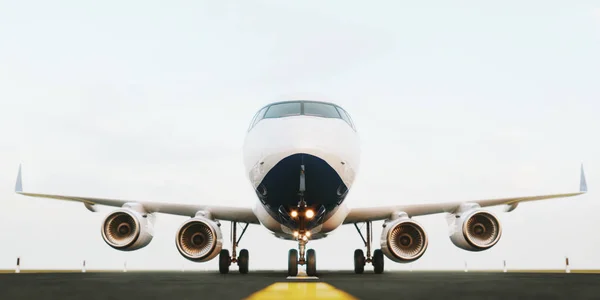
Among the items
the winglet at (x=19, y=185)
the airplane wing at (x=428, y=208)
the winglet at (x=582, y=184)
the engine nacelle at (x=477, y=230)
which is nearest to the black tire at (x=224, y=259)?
the airplane wing at (x=428, y=208)

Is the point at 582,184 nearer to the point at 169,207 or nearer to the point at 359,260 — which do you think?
the point at 359,260

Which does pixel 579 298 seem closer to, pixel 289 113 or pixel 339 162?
pixel 339 162

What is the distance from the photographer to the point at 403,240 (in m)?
16.5

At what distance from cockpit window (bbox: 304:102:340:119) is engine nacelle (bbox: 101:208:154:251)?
704cm

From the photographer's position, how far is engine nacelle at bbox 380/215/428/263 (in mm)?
16062

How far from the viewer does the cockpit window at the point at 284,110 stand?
12.3 metres

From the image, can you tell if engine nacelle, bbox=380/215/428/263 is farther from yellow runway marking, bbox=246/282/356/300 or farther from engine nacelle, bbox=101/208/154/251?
yellow runway marking, bbox=246/282/356/300

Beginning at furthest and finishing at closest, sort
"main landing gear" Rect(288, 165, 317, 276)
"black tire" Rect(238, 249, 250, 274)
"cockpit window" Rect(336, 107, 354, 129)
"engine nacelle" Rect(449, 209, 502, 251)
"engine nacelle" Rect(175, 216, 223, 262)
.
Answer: "black tire" Rect(238, 249, 250, 274) → "engine nacelle" Rect(175, 216, 223, 262) → "engine nacelle" Rect(449, 209, 502, 251) → "cockpit window" Rect(336, 107, 354, 129) → "main landing gear" Rect(288, 165, 317, 276)

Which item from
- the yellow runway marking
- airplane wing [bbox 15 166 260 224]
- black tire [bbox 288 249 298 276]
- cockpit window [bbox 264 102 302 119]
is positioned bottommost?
the yellow runway marking

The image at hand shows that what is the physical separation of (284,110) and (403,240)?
6.36 meters

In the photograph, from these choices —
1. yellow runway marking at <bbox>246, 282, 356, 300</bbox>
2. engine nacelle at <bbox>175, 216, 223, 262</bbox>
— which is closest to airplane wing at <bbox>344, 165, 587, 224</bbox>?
engine nacelle at <bbox>175, 216, 223, 262</bbox>

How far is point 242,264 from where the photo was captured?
1891 cm

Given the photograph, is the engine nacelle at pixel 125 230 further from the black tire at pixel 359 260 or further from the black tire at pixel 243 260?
the black tire at pixel 359 260

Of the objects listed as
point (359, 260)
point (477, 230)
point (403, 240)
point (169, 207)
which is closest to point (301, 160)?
point (403, 240)
